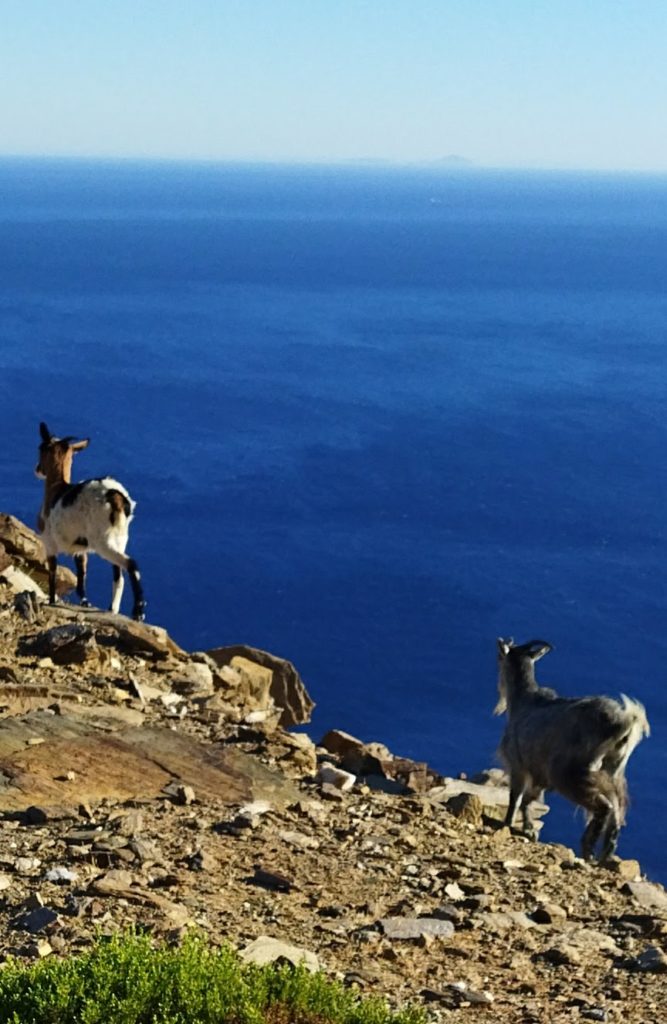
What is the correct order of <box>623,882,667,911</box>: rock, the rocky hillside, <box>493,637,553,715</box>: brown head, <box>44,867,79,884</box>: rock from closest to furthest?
1. the rocky hillside
2. <box>44,867,79,884</box>: rock
3. <box>623,882,667,911</box>: rock
4. <box>493,637,553,715</box>: brown head

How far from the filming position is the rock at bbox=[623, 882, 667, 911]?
10.3 m

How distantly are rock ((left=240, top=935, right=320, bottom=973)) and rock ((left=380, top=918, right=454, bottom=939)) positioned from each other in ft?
2.47

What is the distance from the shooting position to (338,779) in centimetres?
1195

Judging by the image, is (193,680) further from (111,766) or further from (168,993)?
(168,993)

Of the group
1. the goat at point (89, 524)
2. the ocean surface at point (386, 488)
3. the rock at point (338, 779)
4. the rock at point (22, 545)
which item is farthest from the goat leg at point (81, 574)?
the ocean surface at point (386, 488)

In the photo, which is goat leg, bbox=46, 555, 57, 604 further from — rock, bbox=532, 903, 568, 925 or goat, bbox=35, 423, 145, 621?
rock, bbox=532, 903, 568, 925

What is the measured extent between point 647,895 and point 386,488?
272 ft

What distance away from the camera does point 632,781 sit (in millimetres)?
57906

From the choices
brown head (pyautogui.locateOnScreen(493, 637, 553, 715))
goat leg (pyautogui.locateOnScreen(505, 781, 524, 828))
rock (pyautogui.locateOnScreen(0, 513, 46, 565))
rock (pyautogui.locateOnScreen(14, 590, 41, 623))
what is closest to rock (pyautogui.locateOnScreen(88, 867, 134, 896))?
goat leg (pyautogui.locateOnScreen(505, 781, 524, 828))

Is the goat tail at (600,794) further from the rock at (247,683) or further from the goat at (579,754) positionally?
the rock at (247,683)

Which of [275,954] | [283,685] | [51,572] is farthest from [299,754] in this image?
[51,572]

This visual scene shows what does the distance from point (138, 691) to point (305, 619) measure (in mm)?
61249

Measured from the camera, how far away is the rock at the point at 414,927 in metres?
8.62

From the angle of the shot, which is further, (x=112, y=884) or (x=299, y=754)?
(x=299, y=754)
